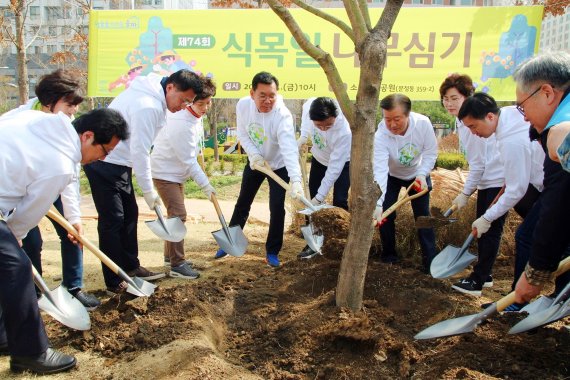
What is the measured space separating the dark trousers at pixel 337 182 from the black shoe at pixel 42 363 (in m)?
3.00

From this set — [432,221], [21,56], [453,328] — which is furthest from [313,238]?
[21,56]

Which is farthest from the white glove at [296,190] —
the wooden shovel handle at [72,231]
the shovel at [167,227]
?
the wooden shovel handle at [72,231]

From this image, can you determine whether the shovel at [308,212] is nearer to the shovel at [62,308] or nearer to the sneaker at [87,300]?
the sneaker at [87,300]

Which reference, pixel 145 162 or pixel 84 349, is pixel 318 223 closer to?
pixel 145 162

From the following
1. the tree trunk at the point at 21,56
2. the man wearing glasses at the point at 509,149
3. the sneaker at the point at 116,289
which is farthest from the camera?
the tree trunk at the point at 21,56

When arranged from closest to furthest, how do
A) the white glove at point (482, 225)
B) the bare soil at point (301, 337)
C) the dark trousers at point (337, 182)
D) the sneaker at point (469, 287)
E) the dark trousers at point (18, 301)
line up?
the dark trousers at point (18, 301) < the bare soil at point (301, 337) < the white glove at point (482, 225) < the sneaker at point (469, 287) < the dark trousers at point (337, 182)

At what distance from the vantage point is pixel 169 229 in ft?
12.9

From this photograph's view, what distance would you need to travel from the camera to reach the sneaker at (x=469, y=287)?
3.82 meters

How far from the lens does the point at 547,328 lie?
9.09 feet

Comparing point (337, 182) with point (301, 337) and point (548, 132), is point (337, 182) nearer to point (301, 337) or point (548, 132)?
point (301, 337)

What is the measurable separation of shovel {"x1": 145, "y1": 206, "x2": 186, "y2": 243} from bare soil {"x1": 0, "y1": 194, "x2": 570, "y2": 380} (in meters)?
0.52

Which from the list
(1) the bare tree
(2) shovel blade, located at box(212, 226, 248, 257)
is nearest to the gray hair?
(1) the bare tree

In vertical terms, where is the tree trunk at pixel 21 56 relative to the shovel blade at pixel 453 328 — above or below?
above

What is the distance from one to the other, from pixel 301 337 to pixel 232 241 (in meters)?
1.81
